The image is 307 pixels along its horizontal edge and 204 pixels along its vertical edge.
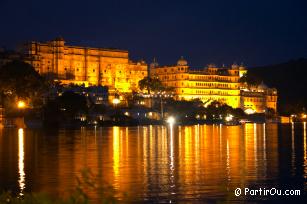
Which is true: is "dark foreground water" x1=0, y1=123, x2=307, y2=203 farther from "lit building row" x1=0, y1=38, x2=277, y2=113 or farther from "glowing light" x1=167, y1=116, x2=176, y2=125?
Result: "glowing light" x1=167, y1=116, x2=176, y2=125

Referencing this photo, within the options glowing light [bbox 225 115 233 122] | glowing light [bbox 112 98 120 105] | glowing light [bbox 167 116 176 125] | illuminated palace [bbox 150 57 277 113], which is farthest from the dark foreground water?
illuminated palace [bbox 150 57 277 113]

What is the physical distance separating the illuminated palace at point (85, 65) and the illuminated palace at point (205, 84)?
37.4 ft

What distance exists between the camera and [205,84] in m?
188

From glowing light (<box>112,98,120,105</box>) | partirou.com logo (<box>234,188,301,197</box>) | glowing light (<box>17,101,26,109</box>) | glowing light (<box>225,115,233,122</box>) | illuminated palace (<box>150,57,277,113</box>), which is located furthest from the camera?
illuminated palace (<box>150,57,277,113</box>)

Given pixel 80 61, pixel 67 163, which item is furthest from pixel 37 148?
pixel 80 61

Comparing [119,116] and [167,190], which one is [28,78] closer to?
[119,116]

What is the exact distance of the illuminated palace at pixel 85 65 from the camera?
14689 centimetres

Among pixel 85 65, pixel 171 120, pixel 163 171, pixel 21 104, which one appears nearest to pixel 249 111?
pixel 171 120

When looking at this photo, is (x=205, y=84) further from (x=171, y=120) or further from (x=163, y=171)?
(x=163, y=171)

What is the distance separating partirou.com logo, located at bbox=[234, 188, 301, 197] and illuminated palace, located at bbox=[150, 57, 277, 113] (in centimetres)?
14735

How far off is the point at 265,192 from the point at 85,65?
427 ft

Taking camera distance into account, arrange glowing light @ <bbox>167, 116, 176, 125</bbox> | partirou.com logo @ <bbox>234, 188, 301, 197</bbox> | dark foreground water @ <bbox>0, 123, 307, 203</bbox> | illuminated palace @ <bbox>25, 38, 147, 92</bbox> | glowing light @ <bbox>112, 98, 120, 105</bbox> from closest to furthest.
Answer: partirou.com logo @ <bbox>234, 188, 301, 197</bbox>, dark foreground water @ <bbox>0, 123, 307, 203</bbox>, illuminated palace @ <bbox>25, 38, 147, 92</bbox>, glowing light @ <bbox>112, 98, 120, 105</bbox>, glowing light @ <bbox>167, 116, 176, 125</bbox>

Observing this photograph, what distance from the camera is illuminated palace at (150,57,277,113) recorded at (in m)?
182

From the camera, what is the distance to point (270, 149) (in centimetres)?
5481
